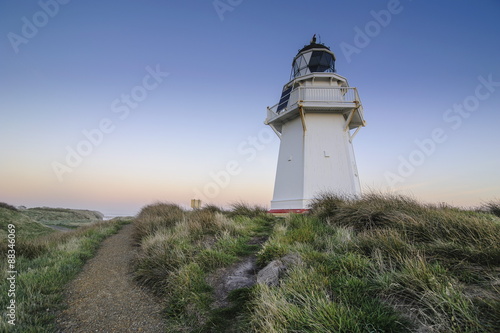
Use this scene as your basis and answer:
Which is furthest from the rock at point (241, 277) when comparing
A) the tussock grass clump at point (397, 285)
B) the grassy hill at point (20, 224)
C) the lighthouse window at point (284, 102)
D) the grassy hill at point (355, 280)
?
the grassy hill at point (20, 224)

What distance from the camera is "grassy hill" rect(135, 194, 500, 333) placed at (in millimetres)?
2096

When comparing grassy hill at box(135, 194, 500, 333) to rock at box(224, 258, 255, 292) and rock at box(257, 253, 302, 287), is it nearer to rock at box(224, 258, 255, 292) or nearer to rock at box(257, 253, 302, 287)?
rock at box(257, 253, 302, 287)

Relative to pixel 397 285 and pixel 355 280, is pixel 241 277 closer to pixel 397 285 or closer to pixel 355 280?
pixel 355 280

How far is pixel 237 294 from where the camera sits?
354cm

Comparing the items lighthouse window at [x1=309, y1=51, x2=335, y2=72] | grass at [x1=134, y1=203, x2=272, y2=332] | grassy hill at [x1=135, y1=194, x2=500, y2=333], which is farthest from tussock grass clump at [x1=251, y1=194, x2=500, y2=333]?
lighthouse window at [x1=309, y1=51, x2=335, y2=72]

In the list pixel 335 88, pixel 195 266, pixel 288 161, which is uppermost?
pixel 335 88

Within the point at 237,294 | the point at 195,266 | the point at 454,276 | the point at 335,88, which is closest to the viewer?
the point at 454,276

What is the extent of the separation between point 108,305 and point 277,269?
9.35 feet

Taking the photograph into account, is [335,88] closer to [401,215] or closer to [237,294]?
[401,215]

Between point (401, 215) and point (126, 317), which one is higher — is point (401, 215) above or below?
above

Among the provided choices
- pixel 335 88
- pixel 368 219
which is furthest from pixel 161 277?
pixel 335 88

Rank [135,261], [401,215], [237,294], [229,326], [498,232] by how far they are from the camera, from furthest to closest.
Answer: [135,261]
[401,215]
[237,294]
[498,232]
[229,326]

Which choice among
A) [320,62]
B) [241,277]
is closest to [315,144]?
[320,62]

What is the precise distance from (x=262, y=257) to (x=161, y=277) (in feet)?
6.34
